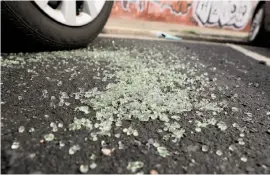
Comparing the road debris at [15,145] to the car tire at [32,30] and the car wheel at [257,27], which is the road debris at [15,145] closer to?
the car tire at [32,30]

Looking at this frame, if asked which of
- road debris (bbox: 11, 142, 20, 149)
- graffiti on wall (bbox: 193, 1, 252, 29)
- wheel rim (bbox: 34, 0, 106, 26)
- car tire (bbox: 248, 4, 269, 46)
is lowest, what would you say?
graffiti on wall (bbox: 193, 1, 252, 29)

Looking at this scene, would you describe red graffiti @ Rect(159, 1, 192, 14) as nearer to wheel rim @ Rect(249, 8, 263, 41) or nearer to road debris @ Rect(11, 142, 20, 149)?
wheel rim @ Rect(249, 8, 263, 41)

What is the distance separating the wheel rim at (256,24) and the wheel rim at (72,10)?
3815 millimetres

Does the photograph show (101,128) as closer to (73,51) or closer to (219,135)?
(219,135)

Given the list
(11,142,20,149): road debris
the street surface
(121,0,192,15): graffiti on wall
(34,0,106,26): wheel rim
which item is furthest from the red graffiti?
(11,142,20,149): road debris

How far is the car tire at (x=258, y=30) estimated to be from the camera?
6.12 meters

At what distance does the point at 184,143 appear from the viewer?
1.56m

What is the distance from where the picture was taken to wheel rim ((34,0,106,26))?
3.06m

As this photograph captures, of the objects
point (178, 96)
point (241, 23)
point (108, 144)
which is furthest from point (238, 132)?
point (241, 23)

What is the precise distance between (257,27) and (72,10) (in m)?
4.38

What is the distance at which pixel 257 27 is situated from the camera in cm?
635

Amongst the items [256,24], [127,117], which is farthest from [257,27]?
[127,117]

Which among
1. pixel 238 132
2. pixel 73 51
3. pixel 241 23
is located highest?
pixel 238 132

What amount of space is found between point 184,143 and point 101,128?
423mm
